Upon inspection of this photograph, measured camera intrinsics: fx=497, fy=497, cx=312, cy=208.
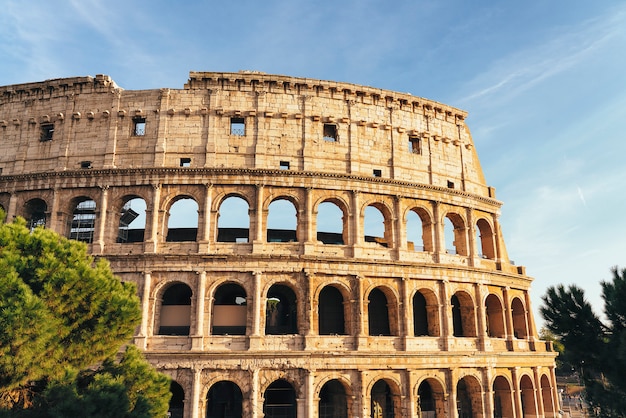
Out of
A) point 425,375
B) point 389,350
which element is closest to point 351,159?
point 389,350

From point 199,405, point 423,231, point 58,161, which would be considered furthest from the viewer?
point 423,231

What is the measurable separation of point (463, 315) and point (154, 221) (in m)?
15.7

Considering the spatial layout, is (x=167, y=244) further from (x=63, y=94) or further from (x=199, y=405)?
(x=63, y=94)

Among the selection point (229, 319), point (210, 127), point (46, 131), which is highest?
point (46, 131)

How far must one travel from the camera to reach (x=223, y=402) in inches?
902

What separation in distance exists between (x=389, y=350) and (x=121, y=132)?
53.0ft

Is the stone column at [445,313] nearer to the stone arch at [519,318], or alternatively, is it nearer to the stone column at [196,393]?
the stone arch at [519,318]

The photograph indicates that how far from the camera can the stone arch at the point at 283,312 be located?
75.6 ft

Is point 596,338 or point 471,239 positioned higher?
point 471,239

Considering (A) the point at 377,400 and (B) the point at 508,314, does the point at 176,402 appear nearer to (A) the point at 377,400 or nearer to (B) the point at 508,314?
(A) the point at 377,400

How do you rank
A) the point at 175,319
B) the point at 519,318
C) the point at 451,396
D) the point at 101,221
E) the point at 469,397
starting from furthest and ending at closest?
the point at 519,318
the point at 469,397
the point at 451,396
the point at 101,221
the point at 175,319

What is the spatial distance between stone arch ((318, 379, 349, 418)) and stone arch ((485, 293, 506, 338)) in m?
8.85

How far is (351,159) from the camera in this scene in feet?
79.5

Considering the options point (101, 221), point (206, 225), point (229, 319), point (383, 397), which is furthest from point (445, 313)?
point (101, 221)
